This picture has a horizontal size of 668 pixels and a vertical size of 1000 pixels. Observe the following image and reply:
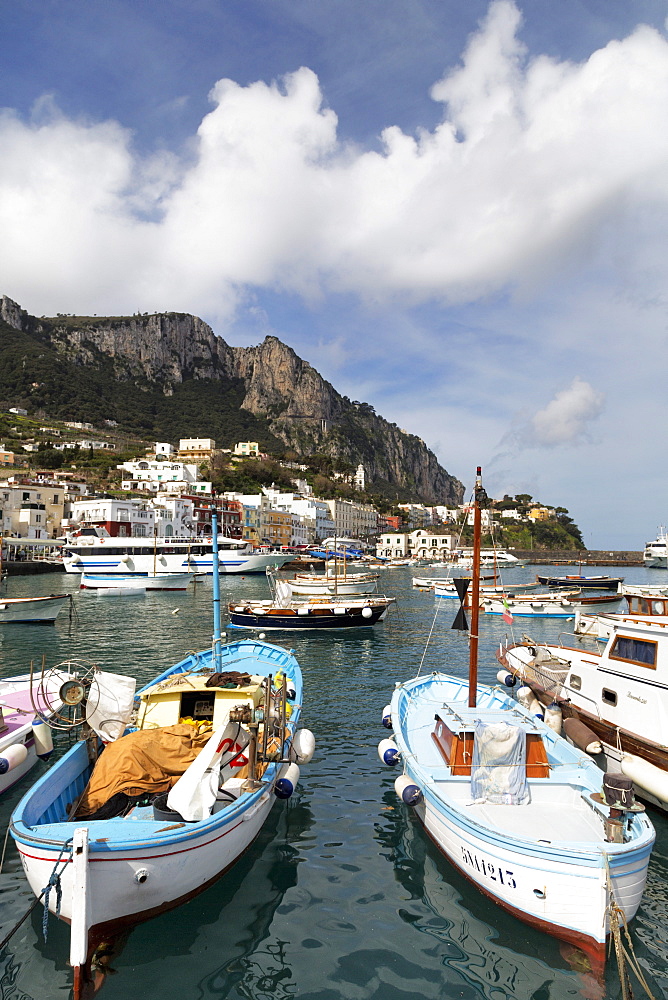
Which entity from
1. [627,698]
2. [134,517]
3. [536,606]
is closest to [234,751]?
[627,698]

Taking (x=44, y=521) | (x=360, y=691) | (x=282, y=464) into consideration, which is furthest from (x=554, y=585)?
(x=282, y=464)

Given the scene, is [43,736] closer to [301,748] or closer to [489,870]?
[301,748]

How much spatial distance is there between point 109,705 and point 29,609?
28.6 m

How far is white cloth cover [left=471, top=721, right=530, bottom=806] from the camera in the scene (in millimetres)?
9469

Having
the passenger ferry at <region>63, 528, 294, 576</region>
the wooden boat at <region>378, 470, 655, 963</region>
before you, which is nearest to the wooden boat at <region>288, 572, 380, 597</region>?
the passenger ferry at <region>63, 528, 294, 576</region>

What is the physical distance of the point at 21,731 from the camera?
13.2m

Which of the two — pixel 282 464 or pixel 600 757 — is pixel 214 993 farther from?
pixel 282 464

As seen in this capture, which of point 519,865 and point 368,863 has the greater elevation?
point 519,865

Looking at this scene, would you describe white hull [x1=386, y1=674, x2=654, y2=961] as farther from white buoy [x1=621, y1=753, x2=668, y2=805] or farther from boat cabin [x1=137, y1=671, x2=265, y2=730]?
boat cabin [x1=137, y1=671, x2=265, y2=730]

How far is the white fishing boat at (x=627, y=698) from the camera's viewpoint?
466 inches

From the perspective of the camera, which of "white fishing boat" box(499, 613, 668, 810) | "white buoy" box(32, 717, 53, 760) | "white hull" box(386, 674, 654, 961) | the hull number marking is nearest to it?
"white hull" box(386, 674, 654, 961)

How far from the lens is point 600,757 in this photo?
46.6 feet

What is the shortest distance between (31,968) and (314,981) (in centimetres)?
368

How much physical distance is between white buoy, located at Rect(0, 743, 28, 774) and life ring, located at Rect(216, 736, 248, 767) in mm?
5375
